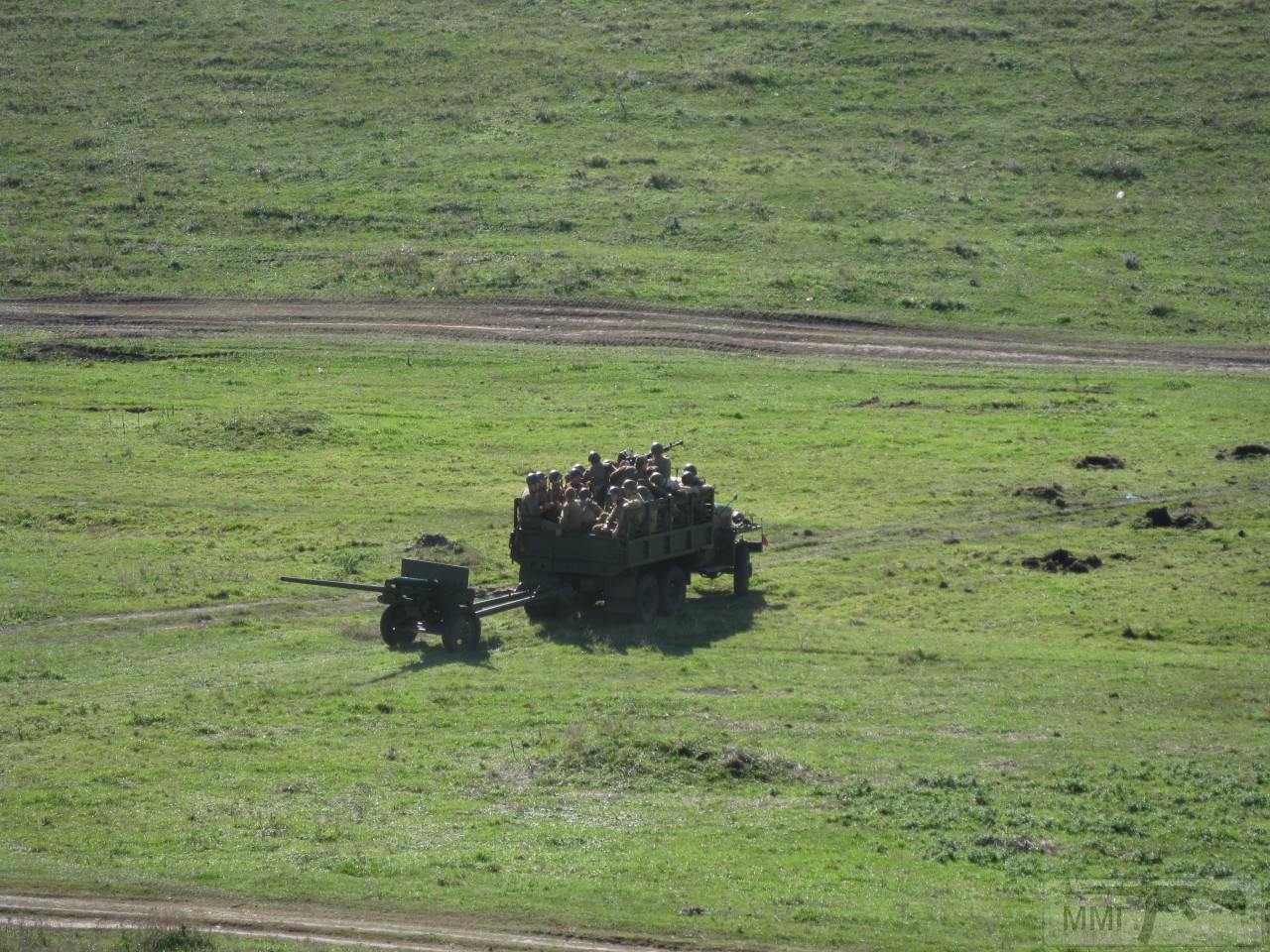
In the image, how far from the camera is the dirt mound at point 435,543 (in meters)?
32.9

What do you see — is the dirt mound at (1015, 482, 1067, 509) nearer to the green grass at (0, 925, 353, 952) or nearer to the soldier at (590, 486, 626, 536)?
the soldier at (590, 486, 626, 536)

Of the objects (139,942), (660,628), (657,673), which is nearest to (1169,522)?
(660,628)

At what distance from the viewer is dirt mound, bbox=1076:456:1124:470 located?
4091 centimetres

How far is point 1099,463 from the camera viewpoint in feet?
135

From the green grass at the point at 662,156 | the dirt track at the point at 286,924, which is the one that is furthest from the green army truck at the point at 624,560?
the green grass at the point at 662,156

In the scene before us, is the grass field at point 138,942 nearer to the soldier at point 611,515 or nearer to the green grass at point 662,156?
the soldier at point 611,515

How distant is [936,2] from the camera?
3403 inches

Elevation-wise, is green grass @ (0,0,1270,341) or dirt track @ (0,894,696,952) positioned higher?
green grass @ (0,0,1270,341)

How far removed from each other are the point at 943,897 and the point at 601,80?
6549 centimetres

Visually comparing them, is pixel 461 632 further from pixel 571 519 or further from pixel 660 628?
pixel 660 628

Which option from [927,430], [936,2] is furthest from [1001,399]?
[936,2]

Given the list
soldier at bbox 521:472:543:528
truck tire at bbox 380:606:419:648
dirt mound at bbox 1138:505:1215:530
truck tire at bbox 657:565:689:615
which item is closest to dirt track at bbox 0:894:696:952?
truck tire at bbox 380:606:419:648

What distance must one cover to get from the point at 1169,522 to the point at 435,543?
14139 millimetres

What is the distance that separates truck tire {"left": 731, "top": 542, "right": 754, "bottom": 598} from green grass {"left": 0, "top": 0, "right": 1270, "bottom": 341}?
28243 millimetres
